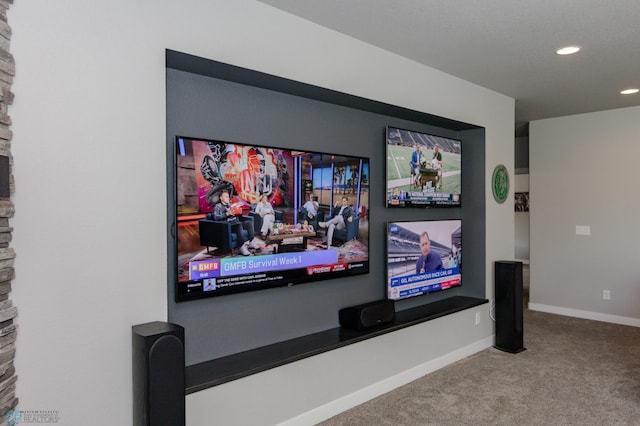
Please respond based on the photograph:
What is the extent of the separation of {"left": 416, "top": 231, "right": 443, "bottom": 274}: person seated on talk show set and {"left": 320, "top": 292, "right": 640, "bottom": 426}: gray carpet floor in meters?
0.86

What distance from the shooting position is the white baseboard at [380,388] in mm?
2875

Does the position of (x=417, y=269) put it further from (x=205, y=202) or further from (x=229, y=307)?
(x=205, y=202)

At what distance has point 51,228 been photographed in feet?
6.03

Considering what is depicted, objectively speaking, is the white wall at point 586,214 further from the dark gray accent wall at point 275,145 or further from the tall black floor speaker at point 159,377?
the tall black floor speaker at point 159,377

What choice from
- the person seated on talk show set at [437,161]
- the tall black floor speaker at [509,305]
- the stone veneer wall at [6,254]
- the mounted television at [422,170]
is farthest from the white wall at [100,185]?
the tall black floor speaker at [509,305]

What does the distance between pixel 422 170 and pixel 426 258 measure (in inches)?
30.1

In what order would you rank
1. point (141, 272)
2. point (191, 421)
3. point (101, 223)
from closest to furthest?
point (101, 223)
point (141, 272)
point (191, 421)

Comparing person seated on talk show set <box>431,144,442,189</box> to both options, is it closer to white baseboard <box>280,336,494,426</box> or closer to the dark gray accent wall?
the dark gray accent wall

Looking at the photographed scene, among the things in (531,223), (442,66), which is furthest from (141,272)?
(531,223)

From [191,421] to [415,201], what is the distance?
2.45 m

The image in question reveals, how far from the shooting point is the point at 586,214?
5.62 m

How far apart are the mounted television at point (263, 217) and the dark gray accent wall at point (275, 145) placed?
0.11 metres

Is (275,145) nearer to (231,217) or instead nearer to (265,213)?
(265,213)

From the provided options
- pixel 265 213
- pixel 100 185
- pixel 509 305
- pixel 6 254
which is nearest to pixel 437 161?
pixel 509 305
